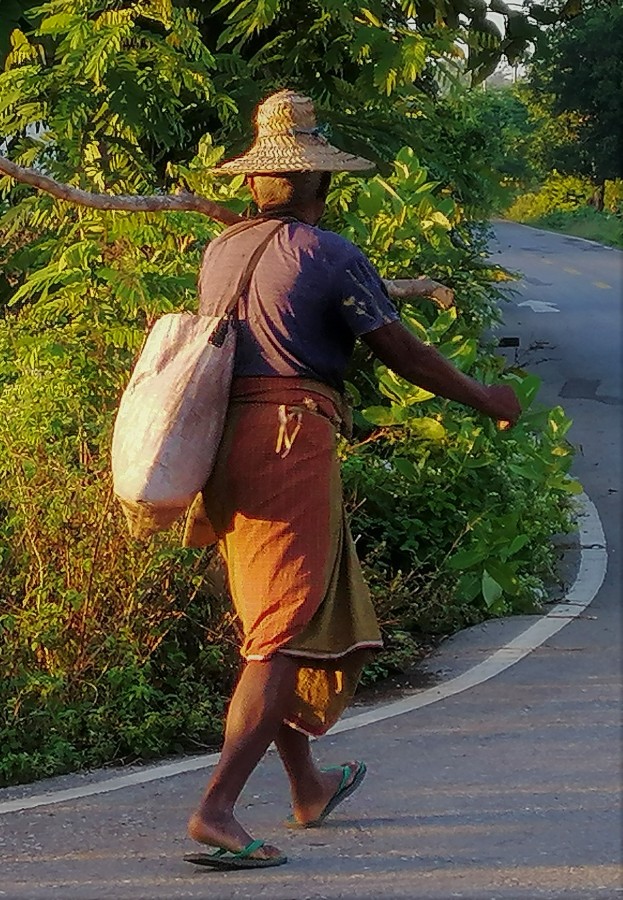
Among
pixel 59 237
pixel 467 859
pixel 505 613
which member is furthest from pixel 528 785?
pixel 59 237

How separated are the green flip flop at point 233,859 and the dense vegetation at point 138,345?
3.76ft

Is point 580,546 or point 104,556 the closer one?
point 104,556

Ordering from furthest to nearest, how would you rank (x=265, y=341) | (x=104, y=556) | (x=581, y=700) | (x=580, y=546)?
(x=580, y=546) < (x=581, y=700) < (x=104, y=556) < (x=265, y=341)

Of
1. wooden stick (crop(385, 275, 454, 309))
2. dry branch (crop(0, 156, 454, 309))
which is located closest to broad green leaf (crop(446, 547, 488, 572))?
dry branch (crop(0, 156, 454, 309))

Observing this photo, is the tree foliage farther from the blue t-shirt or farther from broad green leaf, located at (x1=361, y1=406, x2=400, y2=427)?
the blue t-shirt

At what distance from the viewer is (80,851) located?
173 inches

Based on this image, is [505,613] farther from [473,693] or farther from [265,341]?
[265,341]

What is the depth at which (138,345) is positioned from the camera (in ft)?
22.4

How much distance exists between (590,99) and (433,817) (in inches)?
1608

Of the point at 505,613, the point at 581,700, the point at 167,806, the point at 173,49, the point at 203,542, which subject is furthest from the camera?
the point at 173,49

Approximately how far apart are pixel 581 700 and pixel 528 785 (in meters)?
1.21

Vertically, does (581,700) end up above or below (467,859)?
below

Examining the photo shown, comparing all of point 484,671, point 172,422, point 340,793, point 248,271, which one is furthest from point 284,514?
point 484,671

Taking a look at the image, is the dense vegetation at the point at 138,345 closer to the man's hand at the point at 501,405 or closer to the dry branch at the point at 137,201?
the dry branch at the point at 137,201
